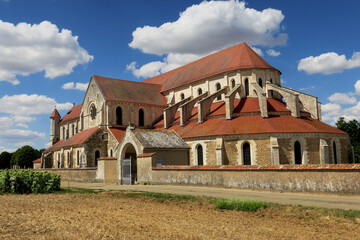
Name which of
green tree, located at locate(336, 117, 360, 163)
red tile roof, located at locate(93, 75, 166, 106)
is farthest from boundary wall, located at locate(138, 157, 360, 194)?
green tree, located at locate(336, 117, 360, 163)

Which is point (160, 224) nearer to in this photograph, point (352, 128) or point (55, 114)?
point (352, 128)

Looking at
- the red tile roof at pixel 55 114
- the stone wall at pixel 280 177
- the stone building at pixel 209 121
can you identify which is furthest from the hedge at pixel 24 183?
the red tile roof at pixel 55 114

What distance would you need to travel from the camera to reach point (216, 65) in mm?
41469

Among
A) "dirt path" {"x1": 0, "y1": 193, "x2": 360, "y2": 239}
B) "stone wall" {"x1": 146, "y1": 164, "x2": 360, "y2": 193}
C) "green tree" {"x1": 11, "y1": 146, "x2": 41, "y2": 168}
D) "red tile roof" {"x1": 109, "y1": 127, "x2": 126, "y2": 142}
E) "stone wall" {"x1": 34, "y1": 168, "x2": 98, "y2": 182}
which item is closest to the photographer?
"dirt path" {"x1": 0, "y1": 193, "x2": 360, "y2": 239}

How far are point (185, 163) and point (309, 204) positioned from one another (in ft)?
56.1

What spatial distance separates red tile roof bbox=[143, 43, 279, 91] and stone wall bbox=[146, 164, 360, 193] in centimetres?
2024

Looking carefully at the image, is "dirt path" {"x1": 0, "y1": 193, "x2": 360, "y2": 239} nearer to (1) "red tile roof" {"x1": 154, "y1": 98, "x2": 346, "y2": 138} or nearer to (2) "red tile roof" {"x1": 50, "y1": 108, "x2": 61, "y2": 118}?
(1) "red tile roof" {"x1": 154, "y1": 98, "x2": 346, "y2": 138}

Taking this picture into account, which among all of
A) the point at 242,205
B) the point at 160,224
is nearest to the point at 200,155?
the point at 242,205

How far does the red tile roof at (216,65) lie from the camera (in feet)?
126

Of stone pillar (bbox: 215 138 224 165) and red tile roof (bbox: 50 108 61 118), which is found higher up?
red tile roof (bbox: 50 108 61 118)

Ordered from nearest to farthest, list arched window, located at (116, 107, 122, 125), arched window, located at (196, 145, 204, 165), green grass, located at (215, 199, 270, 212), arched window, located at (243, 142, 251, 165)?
green grass, located at (215, 199, 270, 212), arched window, located at (243, 142, 251, 165), arched window, located at (196, 145, 204, 165), arched window, located at (116, 107, 122, 125)

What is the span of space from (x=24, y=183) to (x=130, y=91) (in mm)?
28171

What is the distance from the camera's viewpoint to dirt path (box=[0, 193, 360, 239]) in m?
8.20

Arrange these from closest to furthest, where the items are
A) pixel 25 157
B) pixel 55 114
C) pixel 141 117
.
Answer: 1. pixel 141 117
2. pixel 55 114
3. pixel 25 157
